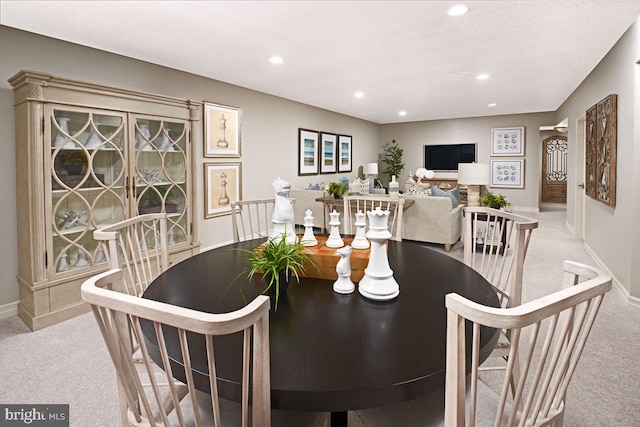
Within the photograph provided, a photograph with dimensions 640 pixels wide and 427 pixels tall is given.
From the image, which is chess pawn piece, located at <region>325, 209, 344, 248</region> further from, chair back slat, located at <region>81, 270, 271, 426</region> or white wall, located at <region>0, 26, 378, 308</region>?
white wall, located at <region>0, 26, 378, 308</region>

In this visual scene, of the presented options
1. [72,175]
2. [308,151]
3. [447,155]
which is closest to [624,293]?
[72,175]

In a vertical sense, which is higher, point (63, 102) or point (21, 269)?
point (63, 102)

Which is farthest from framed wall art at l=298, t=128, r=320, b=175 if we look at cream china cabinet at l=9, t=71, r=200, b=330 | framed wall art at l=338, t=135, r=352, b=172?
cream china cabinet at l=9, t=71, r=200, b=330

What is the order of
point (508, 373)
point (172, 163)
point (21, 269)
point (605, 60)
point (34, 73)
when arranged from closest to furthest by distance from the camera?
point (508, 373), point (34, 73), point (21, 269), point (172, 163), point (605, 60)

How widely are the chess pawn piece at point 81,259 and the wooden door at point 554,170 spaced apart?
10.7 m

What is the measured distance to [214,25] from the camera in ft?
9.77

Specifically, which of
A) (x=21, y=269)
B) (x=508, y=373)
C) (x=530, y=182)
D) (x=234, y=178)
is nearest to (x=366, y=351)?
(x=508, y=373)

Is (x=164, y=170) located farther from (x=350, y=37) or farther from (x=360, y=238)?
(x=360, y=238)

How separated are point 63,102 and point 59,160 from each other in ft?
1.43

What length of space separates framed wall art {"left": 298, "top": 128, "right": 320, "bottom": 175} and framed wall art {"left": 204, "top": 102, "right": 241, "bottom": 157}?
1.75m

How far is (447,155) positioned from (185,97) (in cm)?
730

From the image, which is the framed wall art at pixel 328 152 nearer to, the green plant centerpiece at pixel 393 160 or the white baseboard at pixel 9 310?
the green plant centerpiece at pixel 393 160

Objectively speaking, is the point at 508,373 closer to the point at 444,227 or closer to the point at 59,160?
the point at 59,160

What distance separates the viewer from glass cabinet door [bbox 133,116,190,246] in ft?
11.2
